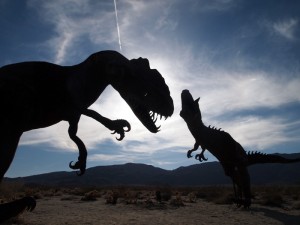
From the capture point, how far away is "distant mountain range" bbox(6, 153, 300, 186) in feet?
419

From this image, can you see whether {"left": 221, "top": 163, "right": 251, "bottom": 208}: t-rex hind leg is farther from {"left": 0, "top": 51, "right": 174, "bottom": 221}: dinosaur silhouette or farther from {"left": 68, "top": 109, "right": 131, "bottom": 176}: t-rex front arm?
{"left": 68, "top": 109, "right": 131, "bottom": 176}: t-rex front arm

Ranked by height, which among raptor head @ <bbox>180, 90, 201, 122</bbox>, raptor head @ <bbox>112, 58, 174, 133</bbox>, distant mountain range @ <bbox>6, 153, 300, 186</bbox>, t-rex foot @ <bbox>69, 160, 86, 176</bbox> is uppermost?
distant mountain range @ <bbox>6, 153, 300, 186</bbox>

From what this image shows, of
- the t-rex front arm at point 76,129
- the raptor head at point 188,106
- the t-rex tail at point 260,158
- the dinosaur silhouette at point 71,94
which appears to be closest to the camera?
the dinosaur silhouette at point 71,94

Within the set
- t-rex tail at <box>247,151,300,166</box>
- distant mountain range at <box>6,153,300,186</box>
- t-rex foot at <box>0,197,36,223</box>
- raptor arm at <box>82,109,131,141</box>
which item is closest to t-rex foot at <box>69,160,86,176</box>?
raptor arm at <box>82,109,131,141</box>

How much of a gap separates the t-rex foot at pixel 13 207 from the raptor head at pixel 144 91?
113 cm

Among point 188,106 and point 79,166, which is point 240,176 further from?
point 79,166

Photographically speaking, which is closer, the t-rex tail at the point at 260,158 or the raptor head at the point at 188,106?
the raptor head at the point at 188,106

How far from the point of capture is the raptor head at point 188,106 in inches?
549

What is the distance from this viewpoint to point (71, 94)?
2.76m

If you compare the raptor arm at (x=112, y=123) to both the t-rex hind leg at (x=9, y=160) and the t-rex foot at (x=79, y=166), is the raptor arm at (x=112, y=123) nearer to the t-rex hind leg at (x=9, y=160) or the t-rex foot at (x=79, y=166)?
the t-rex foot at (x=79, y=166)

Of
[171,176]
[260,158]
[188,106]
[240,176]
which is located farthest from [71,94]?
[171,176]

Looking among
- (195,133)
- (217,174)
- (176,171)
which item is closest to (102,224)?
(195,133)

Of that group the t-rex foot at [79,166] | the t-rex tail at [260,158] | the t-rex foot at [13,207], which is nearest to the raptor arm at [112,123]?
the t-rex foot at [79,166]

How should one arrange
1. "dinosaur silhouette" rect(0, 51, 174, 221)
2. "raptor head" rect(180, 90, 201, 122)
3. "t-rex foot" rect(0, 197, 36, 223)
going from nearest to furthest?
"t-rex foot" rect(0, 197, 36, 223) → "dinosaur silhouette" rect(0, 51, 174, 221) → "raptor head" rect(180, 90, 201, 122)
